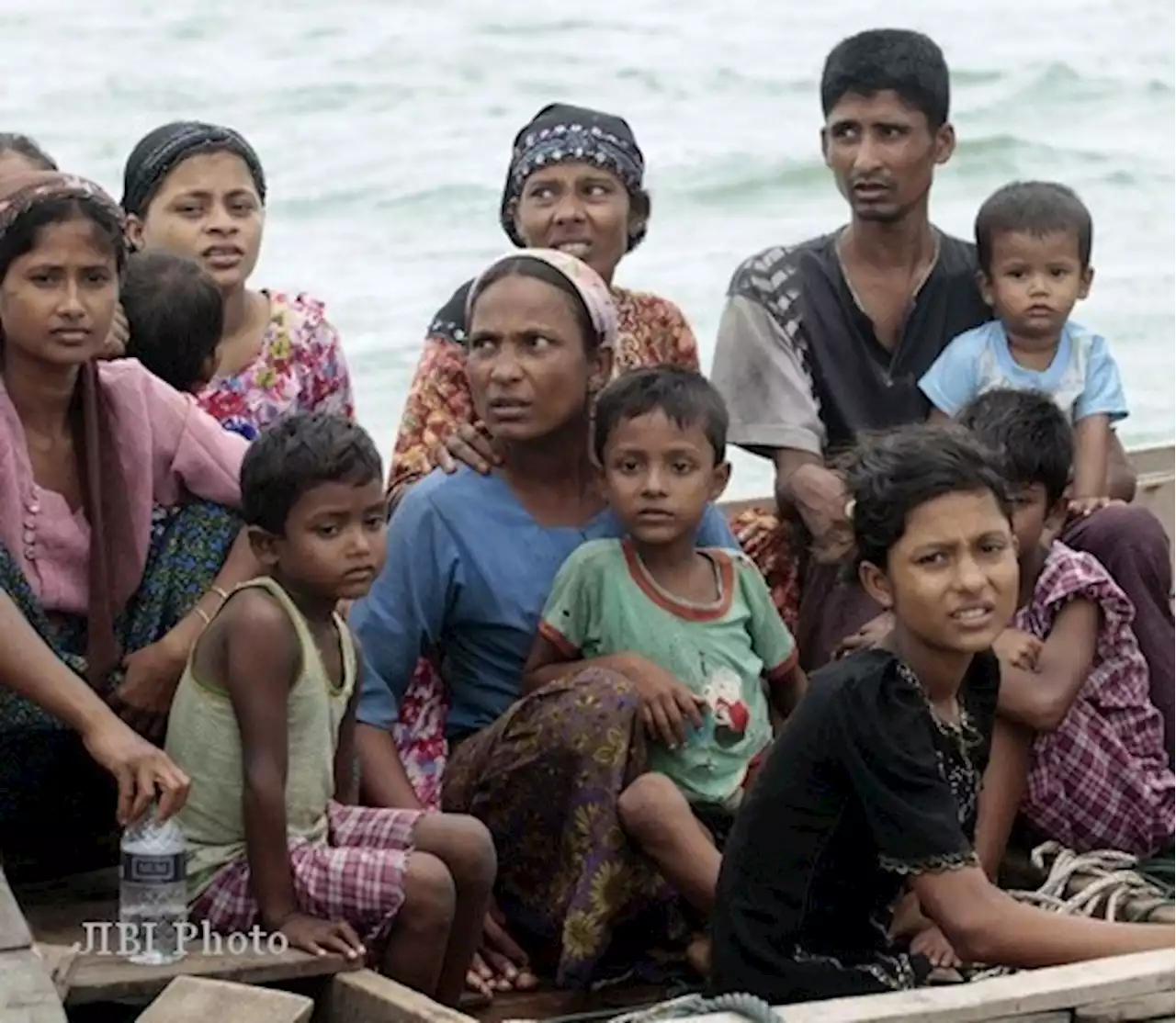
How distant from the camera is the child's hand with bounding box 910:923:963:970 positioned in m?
3.96

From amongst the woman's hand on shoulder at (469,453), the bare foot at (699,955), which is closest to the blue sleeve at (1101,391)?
the woman's hand on shoulder at (469,453)

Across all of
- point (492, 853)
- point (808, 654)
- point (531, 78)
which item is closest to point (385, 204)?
point (531, 78)

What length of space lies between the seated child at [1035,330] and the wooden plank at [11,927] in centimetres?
206

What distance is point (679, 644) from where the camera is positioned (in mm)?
4254

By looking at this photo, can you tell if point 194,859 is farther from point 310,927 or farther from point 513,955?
point 513,955

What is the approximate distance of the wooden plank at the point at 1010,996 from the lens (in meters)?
3.31

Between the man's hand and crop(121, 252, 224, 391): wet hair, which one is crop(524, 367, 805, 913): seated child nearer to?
the man's hand

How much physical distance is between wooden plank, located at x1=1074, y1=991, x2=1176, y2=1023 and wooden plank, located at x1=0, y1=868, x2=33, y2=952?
4.14ft

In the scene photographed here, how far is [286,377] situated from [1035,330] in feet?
4.25

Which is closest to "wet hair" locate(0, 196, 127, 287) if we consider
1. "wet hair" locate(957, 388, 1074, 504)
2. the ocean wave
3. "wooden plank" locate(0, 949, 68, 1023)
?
"wooden plank" locate(0, 949, 68, 1023)

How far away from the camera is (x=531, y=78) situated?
17562mm

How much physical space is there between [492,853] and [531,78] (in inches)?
556

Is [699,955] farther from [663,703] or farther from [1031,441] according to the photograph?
[1031,441]

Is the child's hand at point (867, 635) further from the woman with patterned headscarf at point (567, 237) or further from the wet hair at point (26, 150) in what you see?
the wet hair at point (26, 150)
